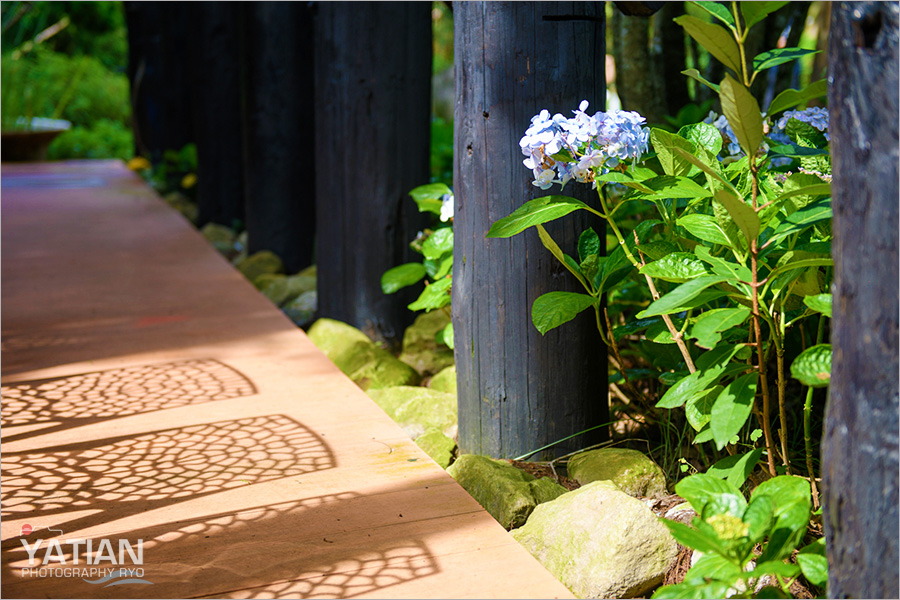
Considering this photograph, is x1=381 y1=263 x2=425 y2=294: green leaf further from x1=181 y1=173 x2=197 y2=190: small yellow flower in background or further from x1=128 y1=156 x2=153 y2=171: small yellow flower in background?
x1=128 y1=156 x2=153 y2=171: small yellow flower in background

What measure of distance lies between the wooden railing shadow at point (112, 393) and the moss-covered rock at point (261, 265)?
2023 mm

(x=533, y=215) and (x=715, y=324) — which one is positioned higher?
(x=533, y=215)

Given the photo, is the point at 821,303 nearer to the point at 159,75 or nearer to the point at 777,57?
the point at 777,57

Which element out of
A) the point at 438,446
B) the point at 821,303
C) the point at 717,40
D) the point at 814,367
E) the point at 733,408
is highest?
the point at 717,40

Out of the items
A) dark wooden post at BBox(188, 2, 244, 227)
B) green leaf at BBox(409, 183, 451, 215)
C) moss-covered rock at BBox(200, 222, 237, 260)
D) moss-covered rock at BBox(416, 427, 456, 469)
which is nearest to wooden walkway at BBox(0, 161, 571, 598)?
moss-covered rock at BBox(416, 427, 456, 469)

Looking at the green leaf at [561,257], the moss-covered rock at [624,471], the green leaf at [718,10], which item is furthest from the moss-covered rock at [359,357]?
the green leaf at [718,10]

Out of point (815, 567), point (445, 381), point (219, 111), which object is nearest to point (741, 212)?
point (815, 567)

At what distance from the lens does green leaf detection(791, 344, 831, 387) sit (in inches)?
60.1

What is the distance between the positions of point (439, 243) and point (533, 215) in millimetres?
939

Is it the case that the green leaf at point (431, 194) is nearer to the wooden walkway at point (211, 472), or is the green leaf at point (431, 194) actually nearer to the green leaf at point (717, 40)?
the wooden walkway at point (211, 472)

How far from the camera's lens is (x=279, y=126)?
5141 millimetres

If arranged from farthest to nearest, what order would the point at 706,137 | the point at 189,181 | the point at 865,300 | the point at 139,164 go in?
the point at 139,164 → the point at 189,181 → the point at 706,137 → the point at 865,300

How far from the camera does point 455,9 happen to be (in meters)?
2.39

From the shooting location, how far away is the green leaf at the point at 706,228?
179cm
